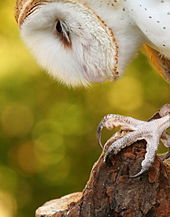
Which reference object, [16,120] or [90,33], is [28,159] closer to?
[16,120]

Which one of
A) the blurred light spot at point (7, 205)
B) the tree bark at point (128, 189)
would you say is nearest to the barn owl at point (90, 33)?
the tree bark at point (128, 189)

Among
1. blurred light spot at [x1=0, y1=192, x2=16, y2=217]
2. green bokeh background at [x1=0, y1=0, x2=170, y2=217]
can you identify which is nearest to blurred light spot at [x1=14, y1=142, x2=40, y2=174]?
green bokeh background at [x1=0, y1=0, x2=170, y2=217]

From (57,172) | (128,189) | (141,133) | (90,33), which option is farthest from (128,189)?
(57,172)

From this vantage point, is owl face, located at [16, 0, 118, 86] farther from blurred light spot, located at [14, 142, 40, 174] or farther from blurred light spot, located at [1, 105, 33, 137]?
blurred light spot, located at [14, 142, 40, 174]

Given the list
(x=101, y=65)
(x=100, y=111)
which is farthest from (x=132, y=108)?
(x=101, y=65)

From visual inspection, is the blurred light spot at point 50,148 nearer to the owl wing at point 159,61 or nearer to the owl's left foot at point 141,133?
the owl wing at point 159,61

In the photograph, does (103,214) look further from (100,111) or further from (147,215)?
(100,111)

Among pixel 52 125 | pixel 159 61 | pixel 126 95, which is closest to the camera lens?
pixel 159 61
